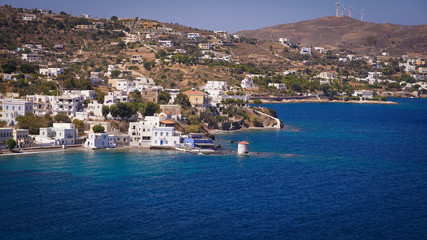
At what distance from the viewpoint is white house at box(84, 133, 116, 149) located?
49594 mm

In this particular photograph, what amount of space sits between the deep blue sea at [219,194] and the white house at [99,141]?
62.3 inches

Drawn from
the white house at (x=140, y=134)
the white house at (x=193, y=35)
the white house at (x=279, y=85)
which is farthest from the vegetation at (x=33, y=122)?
the white house at (x=193, y=35)

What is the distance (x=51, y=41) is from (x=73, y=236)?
96477 mm

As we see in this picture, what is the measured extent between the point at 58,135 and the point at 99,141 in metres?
3.72

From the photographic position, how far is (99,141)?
4988cm

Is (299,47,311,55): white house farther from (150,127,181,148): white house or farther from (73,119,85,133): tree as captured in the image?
(73,119,85,133): tree

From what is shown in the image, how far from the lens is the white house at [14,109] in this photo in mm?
53206

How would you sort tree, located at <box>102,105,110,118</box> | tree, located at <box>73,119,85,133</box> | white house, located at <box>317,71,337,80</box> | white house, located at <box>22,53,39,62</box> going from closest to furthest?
tree, located at <box>73,119,85,133</box>, tree, located at <box>102,105,110,118</box>, white house, located at <box>22,53,39,62</box>, white house, located at <box>317,71,337,80</box>

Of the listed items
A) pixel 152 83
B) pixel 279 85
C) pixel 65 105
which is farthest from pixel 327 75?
pixel 65 105

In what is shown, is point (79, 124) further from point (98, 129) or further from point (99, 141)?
point (99, 141)

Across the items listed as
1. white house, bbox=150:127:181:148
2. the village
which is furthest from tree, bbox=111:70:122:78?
white house, bbox=150:127:181:148

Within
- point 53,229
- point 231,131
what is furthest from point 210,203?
point 231,131

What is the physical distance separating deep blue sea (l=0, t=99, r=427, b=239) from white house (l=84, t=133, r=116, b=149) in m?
1.58

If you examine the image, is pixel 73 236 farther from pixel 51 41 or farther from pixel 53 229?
pixel 51 41
